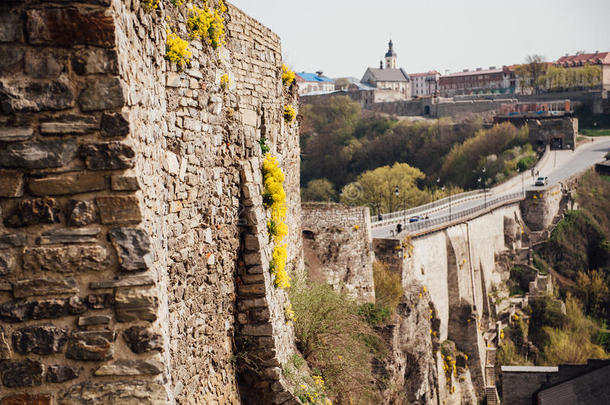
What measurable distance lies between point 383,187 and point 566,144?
910 inches

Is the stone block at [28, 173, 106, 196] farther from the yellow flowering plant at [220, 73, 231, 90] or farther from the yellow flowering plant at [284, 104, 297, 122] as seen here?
the yellow flowering plant at [284, 104, 297, 122]

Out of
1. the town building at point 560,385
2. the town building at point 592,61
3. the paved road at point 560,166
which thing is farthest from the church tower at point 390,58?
the town building at point 560,385

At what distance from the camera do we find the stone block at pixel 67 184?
3.34 metres

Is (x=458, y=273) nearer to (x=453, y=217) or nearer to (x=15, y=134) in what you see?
(x=453, y=217)

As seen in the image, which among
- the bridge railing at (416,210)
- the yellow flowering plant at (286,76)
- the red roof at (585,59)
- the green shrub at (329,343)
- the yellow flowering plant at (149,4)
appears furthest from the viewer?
the red roof at (585,59)

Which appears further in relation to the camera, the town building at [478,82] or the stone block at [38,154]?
the town building at [478,82]

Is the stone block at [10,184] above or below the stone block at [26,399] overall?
above

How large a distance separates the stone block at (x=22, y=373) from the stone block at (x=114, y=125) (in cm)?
120

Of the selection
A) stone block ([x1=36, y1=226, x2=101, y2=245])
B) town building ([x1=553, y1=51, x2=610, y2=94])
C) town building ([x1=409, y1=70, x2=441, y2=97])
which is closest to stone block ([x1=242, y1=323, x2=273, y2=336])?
stone block ([x1=36, y1=226, x2=101, y2=245])

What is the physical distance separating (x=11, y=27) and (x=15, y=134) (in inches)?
20.5

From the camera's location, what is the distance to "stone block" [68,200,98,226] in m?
3.36

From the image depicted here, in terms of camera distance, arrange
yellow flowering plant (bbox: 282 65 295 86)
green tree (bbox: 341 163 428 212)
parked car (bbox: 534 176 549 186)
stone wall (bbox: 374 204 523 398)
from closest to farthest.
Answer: yellow flowering plant (bbox: 282 65 295 86)
stone wall (bbox: 374 204 523 398)
parked car (bbox: 534 176 549 186)
green tree (bbox: 341 163 428 212)

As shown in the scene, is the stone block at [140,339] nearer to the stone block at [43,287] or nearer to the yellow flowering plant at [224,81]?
the stone block at [43,287]

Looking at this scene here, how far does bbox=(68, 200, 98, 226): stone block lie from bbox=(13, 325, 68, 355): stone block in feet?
1.76
